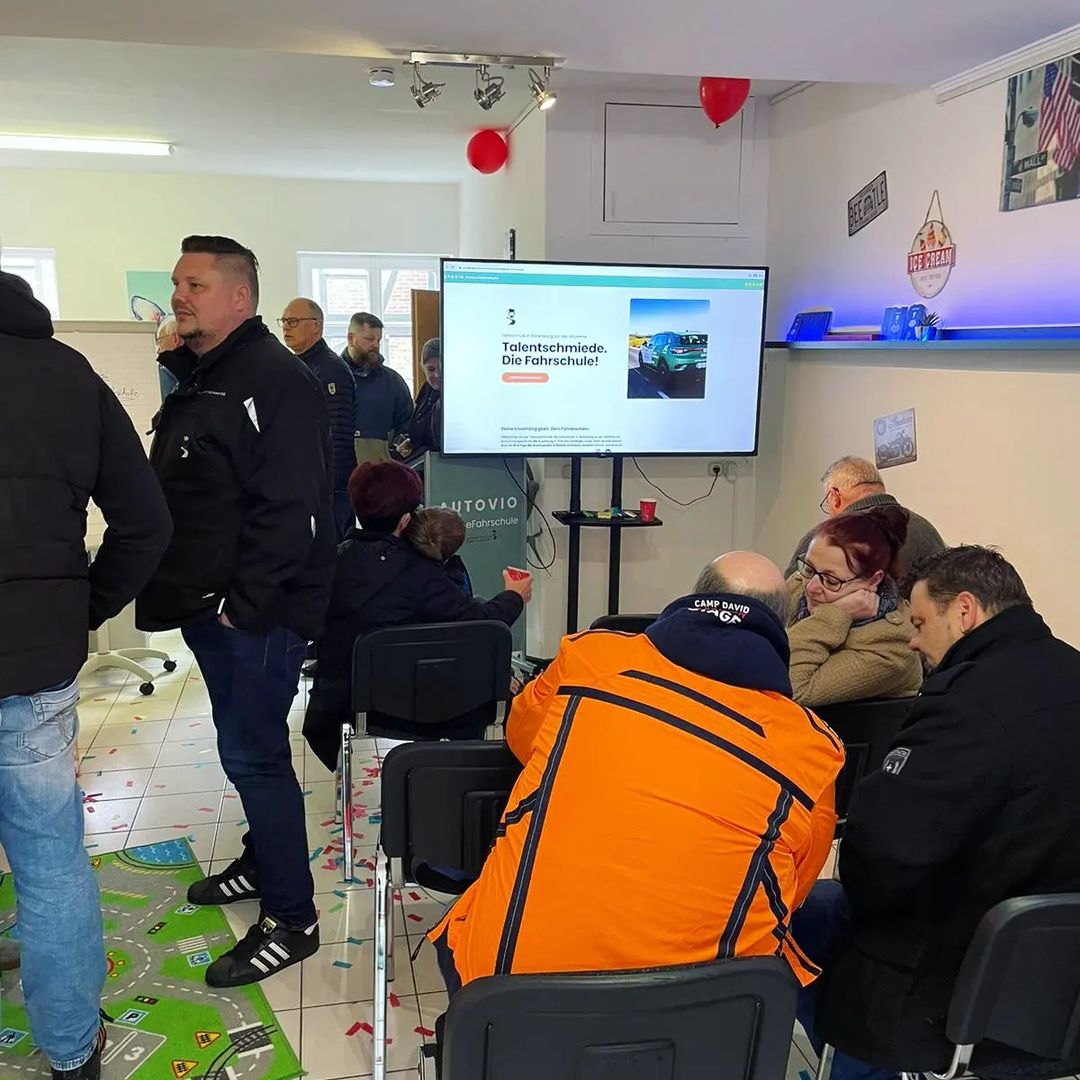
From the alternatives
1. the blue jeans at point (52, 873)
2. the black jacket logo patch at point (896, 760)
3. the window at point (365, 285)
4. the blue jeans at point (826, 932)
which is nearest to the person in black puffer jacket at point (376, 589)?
the blue jeans at point (52, 873)

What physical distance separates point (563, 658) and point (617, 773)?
0.77 feet

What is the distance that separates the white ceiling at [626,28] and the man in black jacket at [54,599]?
1461 mm

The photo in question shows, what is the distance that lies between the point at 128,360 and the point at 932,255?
10.6ft

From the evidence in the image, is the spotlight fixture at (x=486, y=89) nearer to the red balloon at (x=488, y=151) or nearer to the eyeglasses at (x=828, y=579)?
the red balloon at (x=488, y=151)

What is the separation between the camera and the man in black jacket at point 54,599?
149 cm

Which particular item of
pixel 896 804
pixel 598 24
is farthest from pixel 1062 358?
pixel 896 804

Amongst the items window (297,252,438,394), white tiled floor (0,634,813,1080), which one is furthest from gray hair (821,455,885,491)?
window (297,252,438,394)

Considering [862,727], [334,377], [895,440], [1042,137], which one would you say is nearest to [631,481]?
[895,440]

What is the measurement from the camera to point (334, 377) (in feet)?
14.6

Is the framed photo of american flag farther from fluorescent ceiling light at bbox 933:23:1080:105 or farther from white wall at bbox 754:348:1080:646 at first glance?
white wall at bbox 754:348:1080:646

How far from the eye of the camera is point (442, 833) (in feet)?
5.71

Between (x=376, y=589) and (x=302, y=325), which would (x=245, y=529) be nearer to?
(x=376, y=589)

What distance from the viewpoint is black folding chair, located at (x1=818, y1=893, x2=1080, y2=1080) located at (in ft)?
4.05

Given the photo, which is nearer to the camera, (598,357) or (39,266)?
(598,357)
